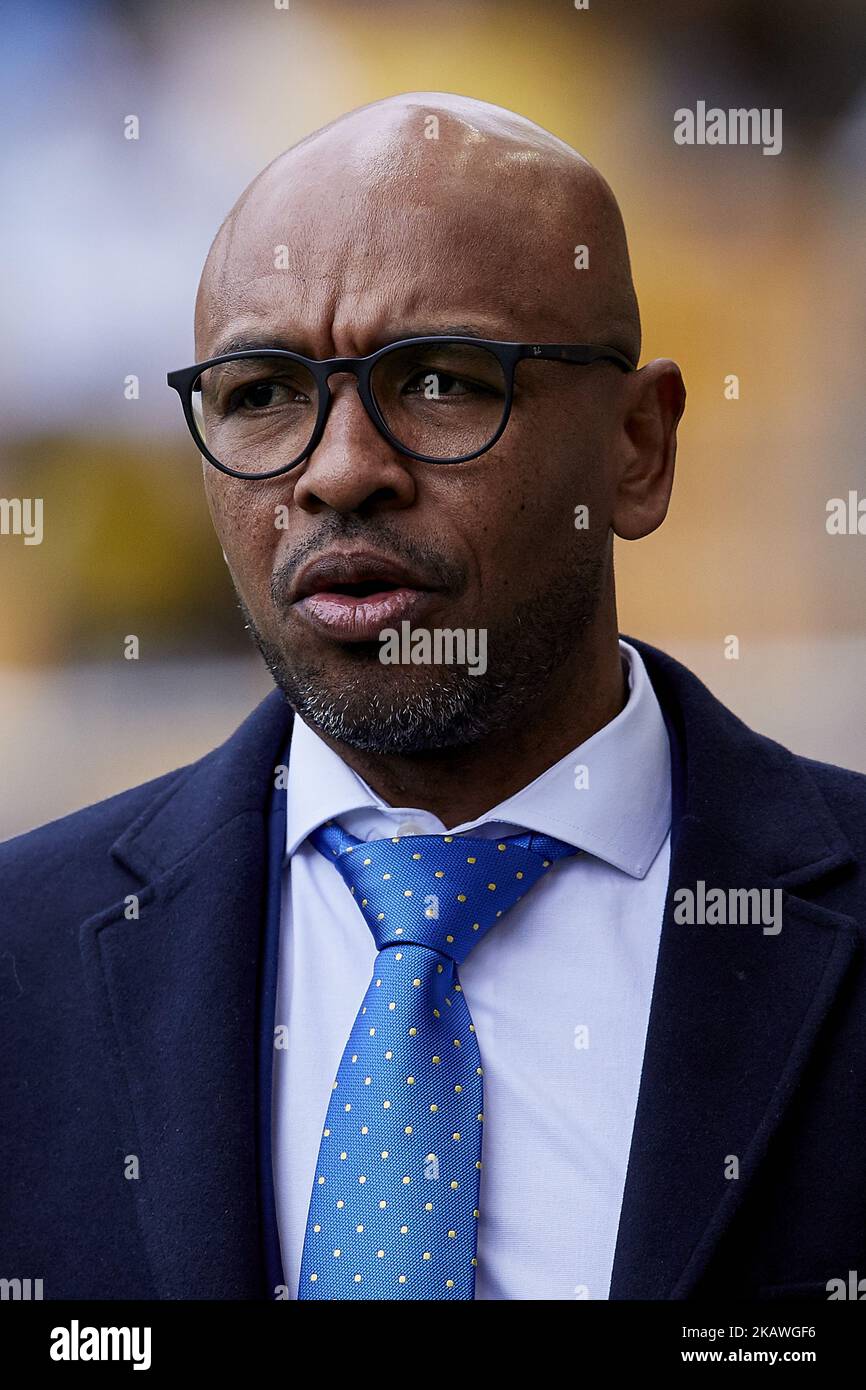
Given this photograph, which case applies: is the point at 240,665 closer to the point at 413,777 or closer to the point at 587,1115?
the point at 413,777

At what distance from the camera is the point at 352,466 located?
1161mm

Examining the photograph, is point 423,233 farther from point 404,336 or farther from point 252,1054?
point 252,1054

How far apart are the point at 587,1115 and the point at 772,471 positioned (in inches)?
37.6

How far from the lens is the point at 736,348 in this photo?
5.85ft

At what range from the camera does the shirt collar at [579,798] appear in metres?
1.27

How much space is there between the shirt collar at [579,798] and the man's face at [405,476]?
65 millimetres

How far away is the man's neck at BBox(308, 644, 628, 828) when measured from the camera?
51.4 inches

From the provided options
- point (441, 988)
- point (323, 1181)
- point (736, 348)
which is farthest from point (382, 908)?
point (736, 348)

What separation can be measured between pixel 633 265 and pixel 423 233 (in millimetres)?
645

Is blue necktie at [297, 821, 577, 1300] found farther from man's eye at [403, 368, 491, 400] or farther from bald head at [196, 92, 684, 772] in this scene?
man's eye at [403, 368, 491, 400]

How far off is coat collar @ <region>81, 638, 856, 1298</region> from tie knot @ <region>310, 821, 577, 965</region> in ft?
0.37
